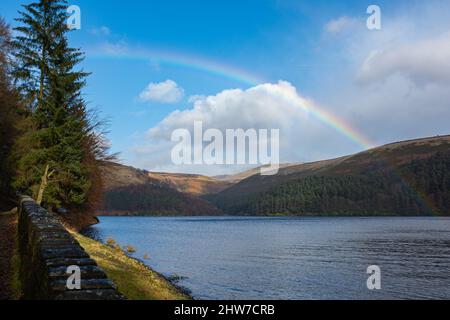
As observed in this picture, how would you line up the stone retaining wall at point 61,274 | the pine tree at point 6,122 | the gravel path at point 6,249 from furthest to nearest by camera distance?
the pine tree at point 6,122 < the gravel path at point 6,249 < the stone retaining wall at point 61,274

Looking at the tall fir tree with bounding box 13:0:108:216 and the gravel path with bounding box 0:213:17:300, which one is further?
the tall fir tree with bounding box 13:0:108:216

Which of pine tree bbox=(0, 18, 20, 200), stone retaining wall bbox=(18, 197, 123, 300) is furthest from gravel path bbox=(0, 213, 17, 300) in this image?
pine tree bbox=(0, 18, 20, 200)

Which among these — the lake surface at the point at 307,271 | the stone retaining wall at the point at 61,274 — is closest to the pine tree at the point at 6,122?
the lake surface at the point at 307,271

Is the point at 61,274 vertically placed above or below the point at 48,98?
below

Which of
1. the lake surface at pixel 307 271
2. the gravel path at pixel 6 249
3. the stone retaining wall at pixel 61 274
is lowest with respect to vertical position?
the lake surface at pixel 307 271

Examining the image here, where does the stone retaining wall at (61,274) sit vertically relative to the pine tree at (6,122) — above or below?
below

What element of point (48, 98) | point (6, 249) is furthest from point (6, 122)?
point (6, 249)

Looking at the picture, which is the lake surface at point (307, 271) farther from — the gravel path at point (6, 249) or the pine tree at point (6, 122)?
the pine tree at point (6, 122)

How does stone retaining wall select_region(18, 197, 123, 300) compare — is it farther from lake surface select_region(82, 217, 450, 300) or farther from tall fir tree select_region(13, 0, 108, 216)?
tall fir tree select_region(13, 0, 108, 216)

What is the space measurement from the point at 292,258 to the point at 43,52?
34844 mm

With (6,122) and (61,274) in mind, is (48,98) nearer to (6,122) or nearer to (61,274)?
(6,122)

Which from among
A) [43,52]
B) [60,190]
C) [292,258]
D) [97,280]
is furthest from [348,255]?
[97,280]

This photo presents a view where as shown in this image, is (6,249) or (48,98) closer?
(6,249)
